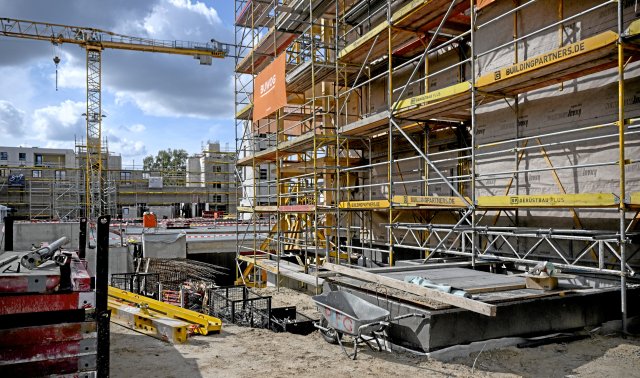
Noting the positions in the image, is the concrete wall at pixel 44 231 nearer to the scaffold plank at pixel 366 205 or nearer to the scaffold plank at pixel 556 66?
the scaffold plank at pixel 366 205

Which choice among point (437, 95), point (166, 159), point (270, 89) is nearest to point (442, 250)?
point (437, 95)

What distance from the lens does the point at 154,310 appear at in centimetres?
867

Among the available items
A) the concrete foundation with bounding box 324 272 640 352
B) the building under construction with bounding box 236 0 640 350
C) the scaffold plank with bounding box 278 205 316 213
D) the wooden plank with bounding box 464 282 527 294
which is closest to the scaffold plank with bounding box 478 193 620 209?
the building under construction with bounding box 236 0 640 350

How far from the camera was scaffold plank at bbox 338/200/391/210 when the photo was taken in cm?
1126

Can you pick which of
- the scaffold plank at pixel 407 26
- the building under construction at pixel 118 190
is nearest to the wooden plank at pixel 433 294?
the scaffold plank at pixel 407 26

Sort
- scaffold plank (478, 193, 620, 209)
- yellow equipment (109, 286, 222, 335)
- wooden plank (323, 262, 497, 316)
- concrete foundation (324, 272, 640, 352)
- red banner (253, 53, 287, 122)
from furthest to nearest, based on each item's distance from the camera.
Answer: red banner (253, 53, 287, 122) → yellow equipment (109, 286, 222, 335) → scaffold plank (478, 193, 620, 209) → concrete foundation (324, 272, 640, 352) → wooden plank (323, 262, 497, 316)

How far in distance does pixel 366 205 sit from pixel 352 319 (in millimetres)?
6085

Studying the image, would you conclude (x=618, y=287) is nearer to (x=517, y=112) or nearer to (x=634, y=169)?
(x=634, y=169)

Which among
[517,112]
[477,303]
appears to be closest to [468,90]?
[517,112]

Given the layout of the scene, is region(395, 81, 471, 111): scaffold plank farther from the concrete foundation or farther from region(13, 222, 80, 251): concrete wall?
region(13, 222, 80, 251): concrete wall

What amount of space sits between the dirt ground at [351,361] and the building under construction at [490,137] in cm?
43

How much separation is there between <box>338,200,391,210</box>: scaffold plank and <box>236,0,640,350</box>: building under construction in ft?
Result: 0.13

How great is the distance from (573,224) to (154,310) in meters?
7.72

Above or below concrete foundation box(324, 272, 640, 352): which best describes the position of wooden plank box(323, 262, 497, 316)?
above
